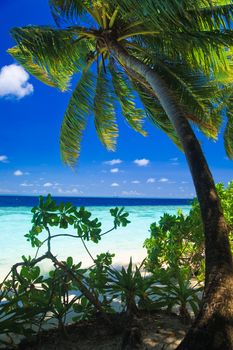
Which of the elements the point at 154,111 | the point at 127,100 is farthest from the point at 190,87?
the point at 127,100

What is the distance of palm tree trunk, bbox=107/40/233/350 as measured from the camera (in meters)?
1.89

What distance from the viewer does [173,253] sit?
14.8ft

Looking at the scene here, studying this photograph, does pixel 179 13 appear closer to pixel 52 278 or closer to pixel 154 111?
pixel 154 111

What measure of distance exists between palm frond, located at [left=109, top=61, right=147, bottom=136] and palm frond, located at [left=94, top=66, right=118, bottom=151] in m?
0.17


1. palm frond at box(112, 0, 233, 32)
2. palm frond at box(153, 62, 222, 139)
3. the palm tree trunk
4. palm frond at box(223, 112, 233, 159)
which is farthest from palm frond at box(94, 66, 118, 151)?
the palm tree trunk

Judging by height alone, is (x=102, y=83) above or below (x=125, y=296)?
above

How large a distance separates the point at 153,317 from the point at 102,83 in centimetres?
606

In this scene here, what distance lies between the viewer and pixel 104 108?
8195 mm

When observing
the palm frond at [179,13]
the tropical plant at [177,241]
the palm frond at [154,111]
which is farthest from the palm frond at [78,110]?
the tropical plant at [177,241]

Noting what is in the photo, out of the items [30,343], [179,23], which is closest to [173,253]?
[30,343]

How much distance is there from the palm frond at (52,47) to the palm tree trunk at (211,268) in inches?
115

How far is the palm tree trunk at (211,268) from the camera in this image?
189 cm

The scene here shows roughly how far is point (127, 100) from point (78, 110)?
1.42m

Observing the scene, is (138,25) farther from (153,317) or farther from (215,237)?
Result: (153,317)
